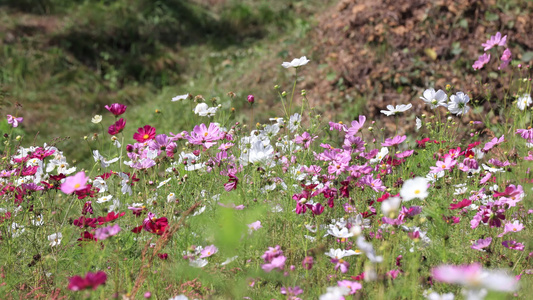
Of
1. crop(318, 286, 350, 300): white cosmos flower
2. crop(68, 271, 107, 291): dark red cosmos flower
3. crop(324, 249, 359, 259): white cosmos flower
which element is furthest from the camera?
crop(324, 249, 359, 259): white cosmos flower

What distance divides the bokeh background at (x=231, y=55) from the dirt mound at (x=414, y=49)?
1 cm

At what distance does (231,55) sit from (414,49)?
3.66 m

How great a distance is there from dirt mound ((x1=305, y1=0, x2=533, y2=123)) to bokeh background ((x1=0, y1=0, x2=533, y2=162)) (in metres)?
A: 0.01

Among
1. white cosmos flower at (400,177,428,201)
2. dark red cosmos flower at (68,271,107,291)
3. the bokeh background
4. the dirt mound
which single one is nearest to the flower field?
white cosmos flower at (400,177,428,201)

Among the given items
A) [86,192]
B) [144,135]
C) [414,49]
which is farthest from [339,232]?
[414,49]

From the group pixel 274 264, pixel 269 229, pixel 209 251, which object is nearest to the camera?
pixel 274 264

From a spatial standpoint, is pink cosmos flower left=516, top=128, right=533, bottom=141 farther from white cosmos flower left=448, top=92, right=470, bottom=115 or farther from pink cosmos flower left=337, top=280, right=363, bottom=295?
pink cosmos flower left=337, top=280, right=363, bottom=295

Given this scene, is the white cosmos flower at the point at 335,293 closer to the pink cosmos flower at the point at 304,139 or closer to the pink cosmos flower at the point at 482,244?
the pink cosmos flower at the point at 482,244

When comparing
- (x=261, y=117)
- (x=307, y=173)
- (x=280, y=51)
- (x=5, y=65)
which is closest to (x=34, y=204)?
(x=307, y=173)

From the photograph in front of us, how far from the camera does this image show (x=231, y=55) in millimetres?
8078

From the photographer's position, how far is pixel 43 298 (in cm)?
187

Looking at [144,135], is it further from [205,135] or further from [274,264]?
[274,264]

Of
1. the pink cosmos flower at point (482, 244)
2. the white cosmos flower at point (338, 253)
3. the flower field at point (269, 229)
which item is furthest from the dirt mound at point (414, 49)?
the white cosmos flower at point (338, 253)

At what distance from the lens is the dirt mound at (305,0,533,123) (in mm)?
4926
